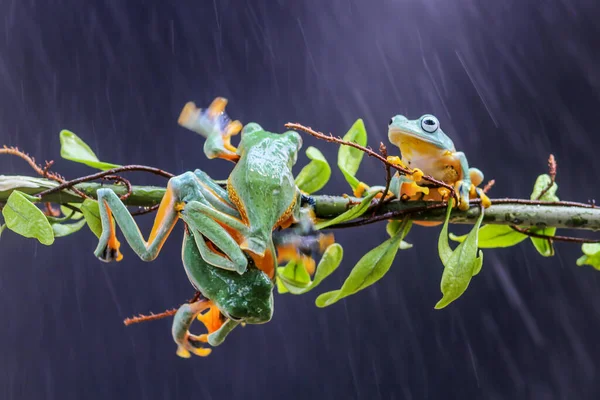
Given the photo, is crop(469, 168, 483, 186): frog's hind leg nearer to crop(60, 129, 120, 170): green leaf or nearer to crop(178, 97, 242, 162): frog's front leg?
crop(178, 97, 242, 162): frog's front leg

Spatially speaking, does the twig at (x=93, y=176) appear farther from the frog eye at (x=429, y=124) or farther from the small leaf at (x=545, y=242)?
the small leaf at (x=545, y=242)

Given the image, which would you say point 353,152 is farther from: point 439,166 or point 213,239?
point 213,239

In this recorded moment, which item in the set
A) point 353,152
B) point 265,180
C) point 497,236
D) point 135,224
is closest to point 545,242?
point 497,236

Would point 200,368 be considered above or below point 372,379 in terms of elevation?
above

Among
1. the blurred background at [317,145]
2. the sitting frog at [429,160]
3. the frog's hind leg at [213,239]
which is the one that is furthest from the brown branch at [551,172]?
the blurred background at [317,145]

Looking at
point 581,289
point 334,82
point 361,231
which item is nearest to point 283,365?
point 361,231

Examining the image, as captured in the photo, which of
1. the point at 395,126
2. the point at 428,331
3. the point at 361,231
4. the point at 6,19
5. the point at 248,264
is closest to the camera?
the point at 248,264

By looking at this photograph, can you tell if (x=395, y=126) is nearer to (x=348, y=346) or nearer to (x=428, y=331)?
(x=348, y=346)
